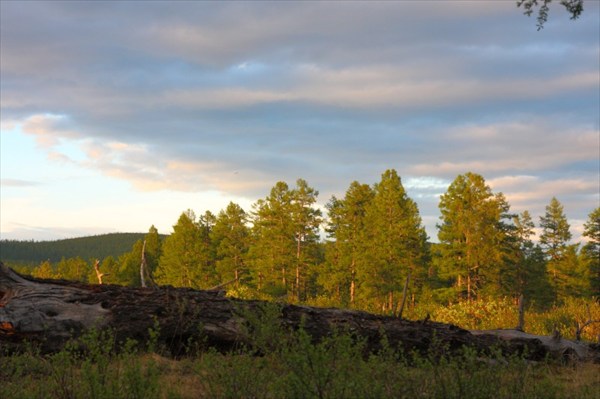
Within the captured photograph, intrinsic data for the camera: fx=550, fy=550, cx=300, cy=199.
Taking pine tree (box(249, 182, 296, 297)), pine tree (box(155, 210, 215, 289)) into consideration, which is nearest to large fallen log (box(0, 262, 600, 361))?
pine tree (box(249, 182, 296, 297))

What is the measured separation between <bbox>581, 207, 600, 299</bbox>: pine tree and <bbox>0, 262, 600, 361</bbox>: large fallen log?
56722 millimetres

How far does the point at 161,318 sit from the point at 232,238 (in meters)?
55.1

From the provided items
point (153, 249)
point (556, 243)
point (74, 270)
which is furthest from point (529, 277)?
point (74, 270)

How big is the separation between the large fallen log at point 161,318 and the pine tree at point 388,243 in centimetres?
3639

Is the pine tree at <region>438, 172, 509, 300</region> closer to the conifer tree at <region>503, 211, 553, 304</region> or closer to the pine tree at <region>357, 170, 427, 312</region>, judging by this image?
the pine tree at <region>357, 170, 427, 312</region>

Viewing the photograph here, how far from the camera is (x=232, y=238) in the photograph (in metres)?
64.2

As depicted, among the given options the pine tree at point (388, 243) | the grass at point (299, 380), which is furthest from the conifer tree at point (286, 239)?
the grass at point (299, 380)

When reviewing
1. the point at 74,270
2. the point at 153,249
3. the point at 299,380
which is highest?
the point at 153,249

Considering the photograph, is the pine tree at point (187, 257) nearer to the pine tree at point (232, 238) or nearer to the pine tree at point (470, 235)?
the pine tree at point (232, 238)

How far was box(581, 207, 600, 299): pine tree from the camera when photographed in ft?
197

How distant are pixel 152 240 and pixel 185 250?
81.2 feet

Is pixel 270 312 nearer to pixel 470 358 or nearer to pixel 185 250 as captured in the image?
pixel 470 358

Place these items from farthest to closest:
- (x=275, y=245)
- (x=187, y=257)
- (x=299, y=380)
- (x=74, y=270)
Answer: (x=74, y=270)
(x=187, y=257)
(x=275, y=245)
(x=299, y=380)

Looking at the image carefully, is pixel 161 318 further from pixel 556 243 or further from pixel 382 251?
pixel 556 243
